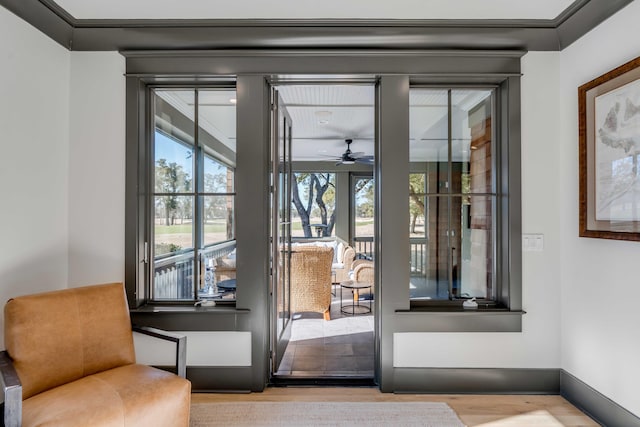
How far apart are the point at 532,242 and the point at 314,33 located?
Answer: 7.13ft

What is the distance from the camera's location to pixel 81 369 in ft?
6.34

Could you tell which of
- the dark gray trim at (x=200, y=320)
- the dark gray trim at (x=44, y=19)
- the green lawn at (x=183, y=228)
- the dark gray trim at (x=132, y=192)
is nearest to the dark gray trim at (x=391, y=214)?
the dark gray trim at (x=200, y=320)

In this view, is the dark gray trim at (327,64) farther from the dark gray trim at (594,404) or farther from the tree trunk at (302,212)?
the tree trunk at (302,212)

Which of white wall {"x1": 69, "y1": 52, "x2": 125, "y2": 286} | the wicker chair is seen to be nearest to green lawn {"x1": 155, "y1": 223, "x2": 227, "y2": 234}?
white wall {"x1": 69, "y1": 52, "x2": 125, "y2": 286}

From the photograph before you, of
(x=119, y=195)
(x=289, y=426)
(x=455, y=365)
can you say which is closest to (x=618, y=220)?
(x=455, y=365)

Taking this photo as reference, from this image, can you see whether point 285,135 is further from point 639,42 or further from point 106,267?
point 639,42

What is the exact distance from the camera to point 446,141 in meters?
2.69

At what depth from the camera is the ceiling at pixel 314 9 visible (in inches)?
86.1

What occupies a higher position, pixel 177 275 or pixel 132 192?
pixel 132 192

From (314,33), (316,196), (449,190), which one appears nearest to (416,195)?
(449,190)

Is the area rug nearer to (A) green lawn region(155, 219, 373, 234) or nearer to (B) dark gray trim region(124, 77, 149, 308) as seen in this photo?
(B) dark gray trim region(124, 77, 149, 308)

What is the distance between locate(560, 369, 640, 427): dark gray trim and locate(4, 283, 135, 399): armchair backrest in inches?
116

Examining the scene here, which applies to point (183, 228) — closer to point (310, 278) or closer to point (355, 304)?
point (310, 278)

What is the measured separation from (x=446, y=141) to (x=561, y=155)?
0.81 m
